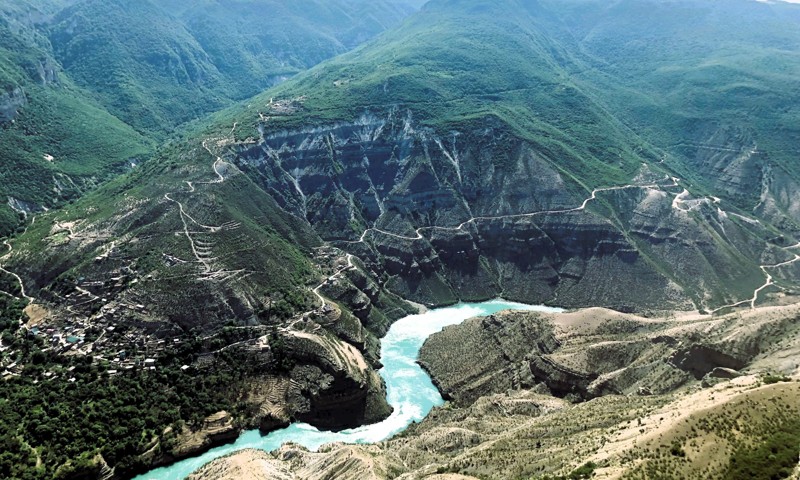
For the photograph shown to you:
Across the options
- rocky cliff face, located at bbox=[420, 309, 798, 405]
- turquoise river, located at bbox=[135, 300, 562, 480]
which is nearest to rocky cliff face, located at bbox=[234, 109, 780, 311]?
turquoise river, located at bbox=[135, 300, 562, 480]

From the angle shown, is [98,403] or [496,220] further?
[496,220]

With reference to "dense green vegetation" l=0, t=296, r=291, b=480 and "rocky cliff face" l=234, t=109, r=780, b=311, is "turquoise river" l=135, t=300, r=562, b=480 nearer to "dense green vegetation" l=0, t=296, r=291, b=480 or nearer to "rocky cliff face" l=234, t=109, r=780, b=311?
"dense green vegetation" l=0, t=296, r=291, b=480

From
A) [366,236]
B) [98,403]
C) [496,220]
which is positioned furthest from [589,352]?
[366,236]

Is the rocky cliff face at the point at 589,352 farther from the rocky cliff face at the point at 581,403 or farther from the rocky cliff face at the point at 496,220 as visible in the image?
the rocky cliff face at the point at 496,220

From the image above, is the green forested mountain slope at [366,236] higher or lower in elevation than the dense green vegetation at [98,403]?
higher

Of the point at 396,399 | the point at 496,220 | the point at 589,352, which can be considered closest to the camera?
the point at 589,352

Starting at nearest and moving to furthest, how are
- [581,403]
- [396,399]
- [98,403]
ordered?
[581,403]
[98,403]
[396,399]

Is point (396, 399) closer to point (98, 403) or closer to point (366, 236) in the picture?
point (98, 403)

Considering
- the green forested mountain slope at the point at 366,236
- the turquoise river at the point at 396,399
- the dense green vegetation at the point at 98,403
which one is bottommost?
the turquoise river at the point at 396,399

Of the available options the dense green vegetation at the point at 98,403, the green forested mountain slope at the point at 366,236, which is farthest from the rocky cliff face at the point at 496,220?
the dense green vegetation at the point at 98,403
